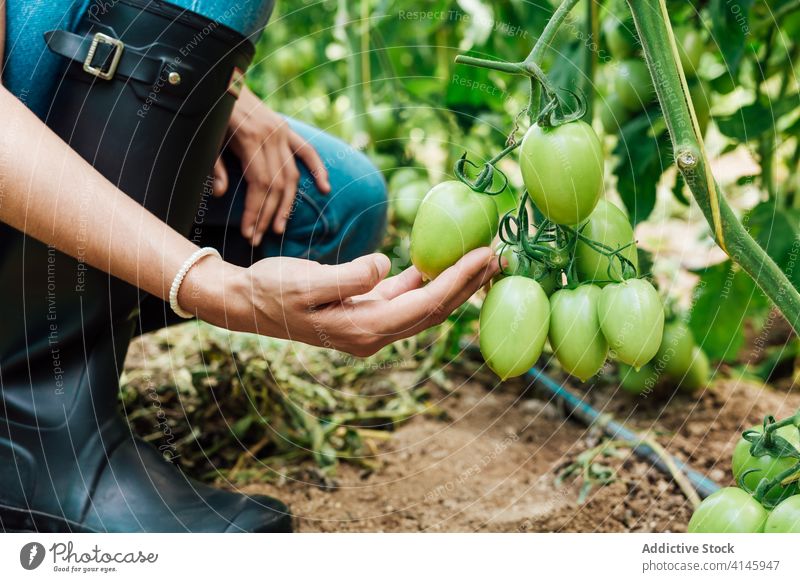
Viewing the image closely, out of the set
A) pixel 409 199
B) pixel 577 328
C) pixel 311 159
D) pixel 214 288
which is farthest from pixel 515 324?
pixel 409 199

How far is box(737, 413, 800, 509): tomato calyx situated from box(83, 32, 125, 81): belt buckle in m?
0.68

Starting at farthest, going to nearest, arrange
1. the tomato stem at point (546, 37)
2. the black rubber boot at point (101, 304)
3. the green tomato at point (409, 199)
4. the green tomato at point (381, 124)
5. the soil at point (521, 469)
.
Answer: the green tomato at point (381, 124)
the green tomato at point (409, 199)
the soil at point (521, 469)
the black rubber boot at point (101, 304)
the tomato stem at point (546, 37)

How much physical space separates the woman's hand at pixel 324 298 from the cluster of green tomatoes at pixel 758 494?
26cm

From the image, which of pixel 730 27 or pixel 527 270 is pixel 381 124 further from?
pixel 527 270

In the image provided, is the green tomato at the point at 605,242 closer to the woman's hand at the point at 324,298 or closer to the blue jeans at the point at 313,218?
the woman's hand at the point at 324,298

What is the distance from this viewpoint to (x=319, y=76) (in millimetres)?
2730

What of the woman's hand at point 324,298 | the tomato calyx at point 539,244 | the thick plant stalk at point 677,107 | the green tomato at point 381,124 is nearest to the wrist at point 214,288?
the woman's hand at point 324,298

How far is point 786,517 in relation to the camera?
0.62 meters

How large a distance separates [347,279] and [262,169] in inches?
17.5

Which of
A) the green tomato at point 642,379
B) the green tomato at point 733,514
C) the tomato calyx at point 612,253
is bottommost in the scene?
the green tomato at point 642,379

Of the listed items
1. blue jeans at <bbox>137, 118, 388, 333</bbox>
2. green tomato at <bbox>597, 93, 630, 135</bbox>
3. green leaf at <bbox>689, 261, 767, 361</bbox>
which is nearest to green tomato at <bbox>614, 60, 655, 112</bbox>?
green tomato at <bbox>597, 93, 630, 135</bbox>

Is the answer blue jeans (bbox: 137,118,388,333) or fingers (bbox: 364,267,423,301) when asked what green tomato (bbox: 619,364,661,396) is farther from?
fingers (bbox: 364,267,423,301)

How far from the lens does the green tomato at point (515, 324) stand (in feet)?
2.13
